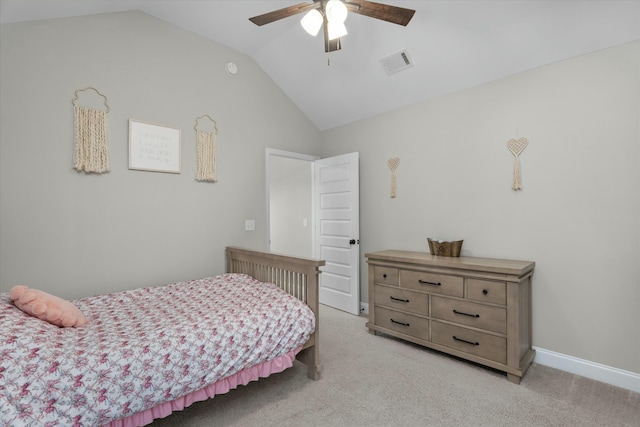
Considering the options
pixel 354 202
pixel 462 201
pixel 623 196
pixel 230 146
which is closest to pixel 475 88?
pixel 462 201

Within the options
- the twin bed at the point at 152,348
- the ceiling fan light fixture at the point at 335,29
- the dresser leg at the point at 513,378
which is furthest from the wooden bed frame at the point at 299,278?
the ceiling fan light fixture at the point at 335,29

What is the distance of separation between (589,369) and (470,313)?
87cm

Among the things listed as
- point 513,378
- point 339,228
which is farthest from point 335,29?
point 513,378

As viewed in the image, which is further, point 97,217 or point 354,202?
point 354,202

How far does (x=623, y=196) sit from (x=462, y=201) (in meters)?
1.07

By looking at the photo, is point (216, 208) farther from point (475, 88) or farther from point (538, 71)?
point (538, 71)

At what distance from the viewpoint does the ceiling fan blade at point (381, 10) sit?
1.72 meters

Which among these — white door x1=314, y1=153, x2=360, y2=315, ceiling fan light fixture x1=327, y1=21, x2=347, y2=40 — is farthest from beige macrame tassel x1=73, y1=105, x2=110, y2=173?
white door x1=314, y1=153, x2=360, y2=315

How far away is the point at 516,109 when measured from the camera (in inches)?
99.9

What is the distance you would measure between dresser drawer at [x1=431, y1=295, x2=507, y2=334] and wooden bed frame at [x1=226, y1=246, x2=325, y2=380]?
1.06 meters

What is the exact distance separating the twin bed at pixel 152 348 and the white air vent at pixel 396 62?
2.01 meters

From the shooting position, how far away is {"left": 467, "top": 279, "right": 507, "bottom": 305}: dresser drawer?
88.3 inches

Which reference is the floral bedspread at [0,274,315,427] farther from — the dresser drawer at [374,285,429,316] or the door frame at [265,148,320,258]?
the door frame at [265,148,320,258]

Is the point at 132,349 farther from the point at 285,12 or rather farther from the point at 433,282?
the point at 433,282
